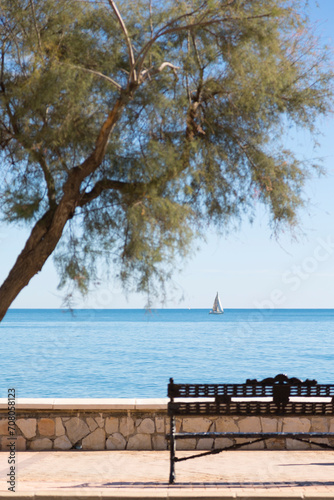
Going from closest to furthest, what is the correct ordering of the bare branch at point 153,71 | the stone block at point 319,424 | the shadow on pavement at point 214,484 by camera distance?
the shadow on pavement at point 214,484
the bare branch at point 153,71
the stone block at point 319,424

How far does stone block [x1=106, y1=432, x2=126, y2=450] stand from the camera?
6609 mm

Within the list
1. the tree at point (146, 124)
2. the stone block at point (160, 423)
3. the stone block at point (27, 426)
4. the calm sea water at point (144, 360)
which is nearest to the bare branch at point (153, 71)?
the tree at point (146, 124)

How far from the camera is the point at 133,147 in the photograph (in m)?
6.31

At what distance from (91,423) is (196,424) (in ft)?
3.56

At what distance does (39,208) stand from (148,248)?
4.08 ft

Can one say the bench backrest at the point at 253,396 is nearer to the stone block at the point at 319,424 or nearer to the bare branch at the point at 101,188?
the stone block at the point at 319,424

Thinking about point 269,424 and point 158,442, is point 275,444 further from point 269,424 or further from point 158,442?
point 158,442

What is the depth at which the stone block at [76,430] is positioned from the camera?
657 cm

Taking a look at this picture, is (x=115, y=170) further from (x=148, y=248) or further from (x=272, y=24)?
(x=272, y=24)

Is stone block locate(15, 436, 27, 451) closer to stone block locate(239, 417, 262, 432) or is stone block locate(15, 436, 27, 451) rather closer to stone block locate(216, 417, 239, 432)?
stone block locate(216, 417, 239, 432)

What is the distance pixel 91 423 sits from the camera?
6.59 meters

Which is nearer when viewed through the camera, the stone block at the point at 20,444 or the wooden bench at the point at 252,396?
the wooden bench at the point at 252,396

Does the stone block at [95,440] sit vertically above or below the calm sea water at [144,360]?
above

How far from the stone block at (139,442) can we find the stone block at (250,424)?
0.97m
